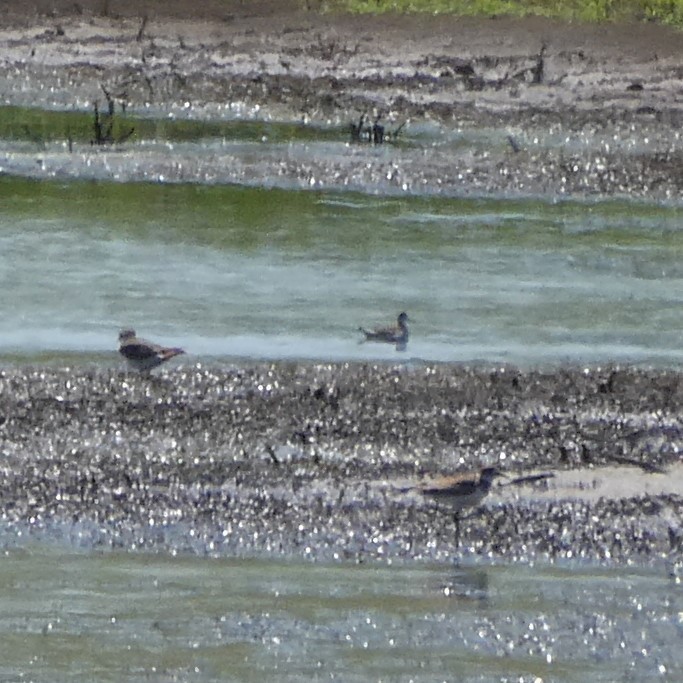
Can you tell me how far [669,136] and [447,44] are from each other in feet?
12.9

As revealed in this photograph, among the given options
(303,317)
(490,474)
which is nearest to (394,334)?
(303,317)

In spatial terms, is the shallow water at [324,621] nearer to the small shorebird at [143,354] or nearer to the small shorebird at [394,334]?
the small shorebird at [143,354]

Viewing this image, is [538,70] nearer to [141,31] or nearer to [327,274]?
[141,31]

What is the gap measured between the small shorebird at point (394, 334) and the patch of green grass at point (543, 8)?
11975 mm

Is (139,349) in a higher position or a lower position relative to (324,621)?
higher

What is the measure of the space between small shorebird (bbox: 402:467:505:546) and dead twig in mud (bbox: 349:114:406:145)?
939cm

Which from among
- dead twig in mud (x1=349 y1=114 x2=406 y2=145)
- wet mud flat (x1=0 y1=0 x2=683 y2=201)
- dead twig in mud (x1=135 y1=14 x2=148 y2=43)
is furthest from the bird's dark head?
dead twig in mud (x1=135 y1=14 x2=148 y2=43)

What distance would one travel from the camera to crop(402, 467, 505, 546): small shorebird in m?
8.64

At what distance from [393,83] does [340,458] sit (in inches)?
444

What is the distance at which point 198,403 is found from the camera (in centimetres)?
1033

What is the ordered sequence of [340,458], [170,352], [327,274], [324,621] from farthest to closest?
[327,274]
[170,352]
[340,458]
[324,621]

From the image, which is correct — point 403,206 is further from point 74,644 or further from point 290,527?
point 74,644

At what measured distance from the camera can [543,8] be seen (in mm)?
23938

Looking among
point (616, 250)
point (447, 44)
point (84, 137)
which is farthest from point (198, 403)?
point (447, 44)
